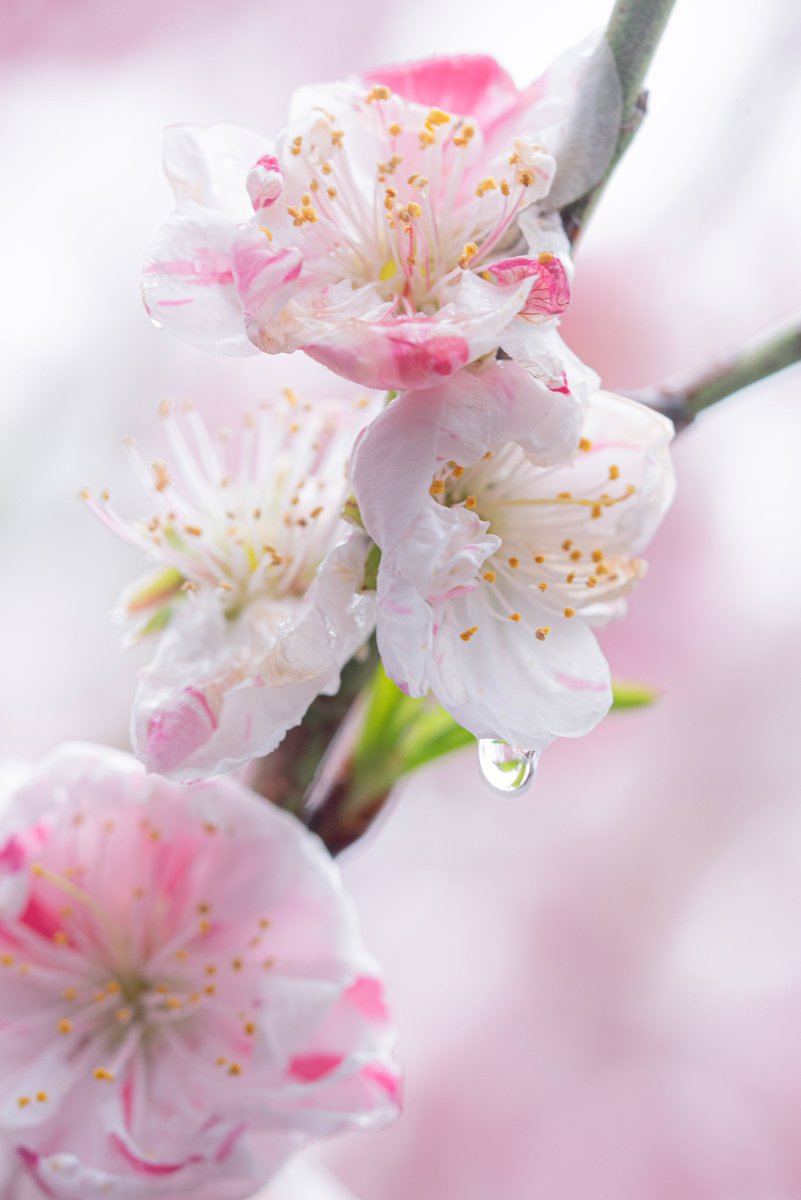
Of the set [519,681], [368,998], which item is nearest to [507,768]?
[519,681]

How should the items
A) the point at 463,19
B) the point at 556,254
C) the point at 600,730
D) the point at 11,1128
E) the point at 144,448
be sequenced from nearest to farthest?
the point at 556,254
the point at 11,1128
the point at 463,19
the point at 144,448
the point at 600,730

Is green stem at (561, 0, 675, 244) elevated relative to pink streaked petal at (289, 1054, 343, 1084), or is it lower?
elevated

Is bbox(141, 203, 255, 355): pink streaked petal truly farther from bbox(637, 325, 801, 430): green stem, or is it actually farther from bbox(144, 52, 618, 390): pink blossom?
bbox(637, 325, 801, 430): green stem

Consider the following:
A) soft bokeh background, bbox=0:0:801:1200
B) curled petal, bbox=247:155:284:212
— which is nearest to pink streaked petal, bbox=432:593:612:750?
curled petal, bbox=247:155:284:212

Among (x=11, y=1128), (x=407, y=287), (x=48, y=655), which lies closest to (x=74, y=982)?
(x=11, y=1128)

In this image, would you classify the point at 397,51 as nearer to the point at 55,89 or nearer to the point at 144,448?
the point at 55,89

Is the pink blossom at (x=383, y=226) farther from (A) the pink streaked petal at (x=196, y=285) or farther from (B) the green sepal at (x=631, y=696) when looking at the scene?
(B) the green sepal at (x=631, y=696)
